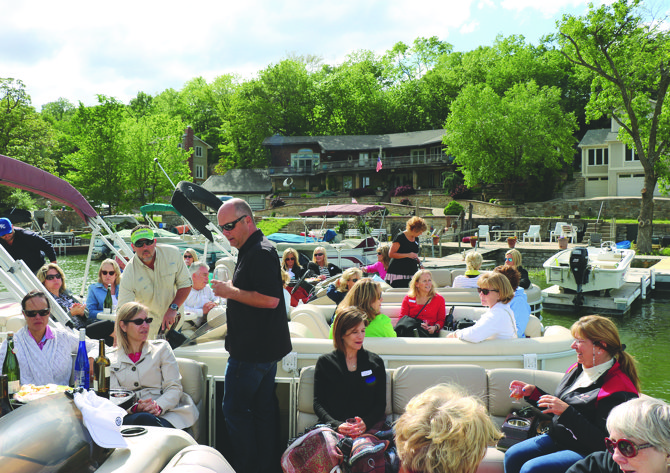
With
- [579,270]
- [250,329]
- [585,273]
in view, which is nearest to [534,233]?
[585,273]

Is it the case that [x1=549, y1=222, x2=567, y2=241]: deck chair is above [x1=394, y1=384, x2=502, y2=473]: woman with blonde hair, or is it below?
below

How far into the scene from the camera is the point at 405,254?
7.63 meters

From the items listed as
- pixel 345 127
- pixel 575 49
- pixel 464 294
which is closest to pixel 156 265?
pixel 464 294

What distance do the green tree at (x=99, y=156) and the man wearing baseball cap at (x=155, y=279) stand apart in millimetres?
36127

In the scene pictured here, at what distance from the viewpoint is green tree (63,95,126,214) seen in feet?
123

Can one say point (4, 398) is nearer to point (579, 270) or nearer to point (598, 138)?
point (579, 270)

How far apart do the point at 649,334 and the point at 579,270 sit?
8.35ft

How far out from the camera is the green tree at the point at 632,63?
2136cm

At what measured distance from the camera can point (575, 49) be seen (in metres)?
22.7

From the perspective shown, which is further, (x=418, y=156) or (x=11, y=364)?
(x=418, y=156)

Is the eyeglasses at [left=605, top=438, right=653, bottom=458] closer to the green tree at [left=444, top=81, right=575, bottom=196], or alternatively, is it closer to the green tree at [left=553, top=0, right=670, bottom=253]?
the green tree at [left=553, top=0, right=670, bottom=253]

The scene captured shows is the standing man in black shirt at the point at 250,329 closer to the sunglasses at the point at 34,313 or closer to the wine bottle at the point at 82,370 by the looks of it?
the wine bottle at the point at 82,370

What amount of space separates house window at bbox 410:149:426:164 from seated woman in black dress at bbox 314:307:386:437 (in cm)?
4637

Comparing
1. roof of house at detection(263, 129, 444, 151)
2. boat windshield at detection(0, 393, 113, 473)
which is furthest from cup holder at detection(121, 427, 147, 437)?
roof of house at detection(263, 129, 444, 151)
